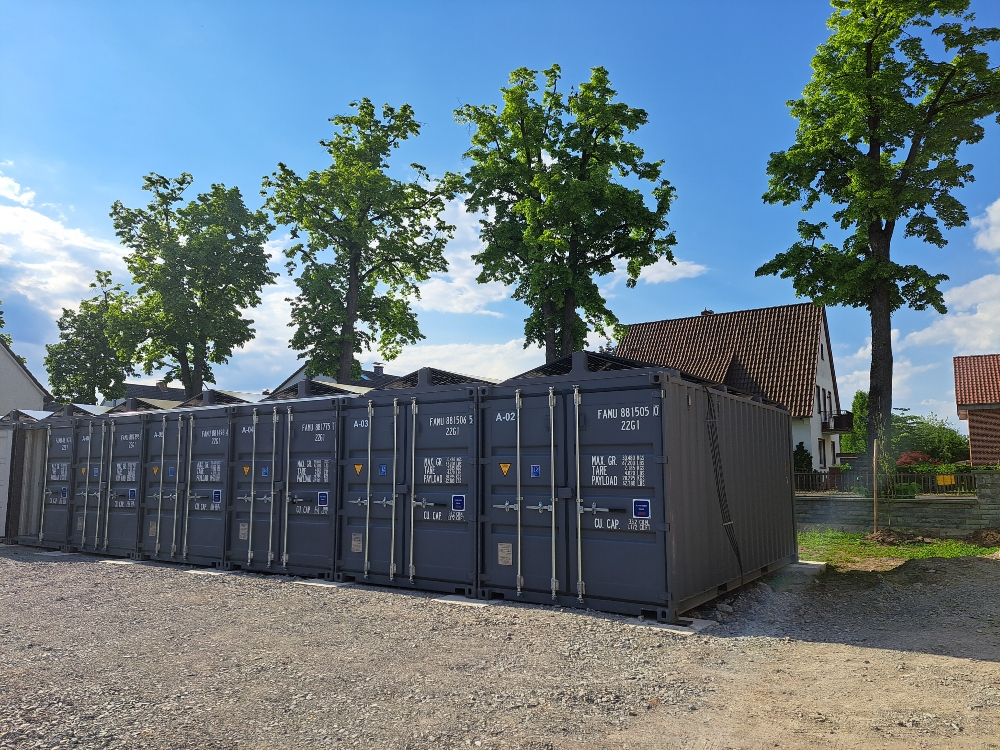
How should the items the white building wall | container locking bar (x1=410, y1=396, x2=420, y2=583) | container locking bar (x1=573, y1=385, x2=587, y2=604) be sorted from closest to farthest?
container locking bar (x1=573, y1=385, x2=587, y2=604) < container locking bar (x1=410, y1=396, x2=420, y2=583) < the white building wall

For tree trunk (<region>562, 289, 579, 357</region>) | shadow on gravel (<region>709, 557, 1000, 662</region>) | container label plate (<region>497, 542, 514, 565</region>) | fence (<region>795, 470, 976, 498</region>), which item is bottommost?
shadow on gravel (<region>709, 557, 1000, 662</region>)

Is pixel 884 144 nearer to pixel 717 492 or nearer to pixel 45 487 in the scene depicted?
pixel 717 492

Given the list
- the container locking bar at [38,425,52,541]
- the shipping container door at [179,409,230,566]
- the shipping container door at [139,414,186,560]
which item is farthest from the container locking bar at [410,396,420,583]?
the container locking bar at [38,425,52,541]

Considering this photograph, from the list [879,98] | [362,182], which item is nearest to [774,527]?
[879,98]

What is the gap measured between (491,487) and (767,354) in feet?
78.2

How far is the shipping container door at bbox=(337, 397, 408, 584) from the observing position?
1056 centimetres

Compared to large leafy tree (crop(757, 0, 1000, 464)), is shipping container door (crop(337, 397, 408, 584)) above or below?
below

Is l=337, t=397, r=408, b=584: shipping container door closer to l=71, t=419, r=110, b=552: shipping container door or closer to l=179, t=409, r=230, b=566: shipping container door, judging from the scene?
l=179, t=409, r=230, b=566: shipping container door

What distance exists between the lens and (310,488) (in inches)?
460

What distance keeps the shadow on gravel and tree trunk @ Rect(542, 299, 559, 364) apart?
14.1 metres

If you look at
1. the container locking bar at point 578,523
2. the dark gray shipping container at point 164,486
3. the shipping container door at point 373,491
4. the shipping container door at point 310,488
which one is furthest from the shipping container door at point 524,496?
the dark gray shipping container at point 164,486

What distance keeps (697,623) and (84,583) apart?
30.2 feet

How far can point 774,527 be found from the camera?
12.0 m

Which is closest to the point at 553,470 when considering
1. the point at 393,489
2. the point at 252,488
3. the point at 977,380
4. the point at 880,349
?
the point at 393,489
